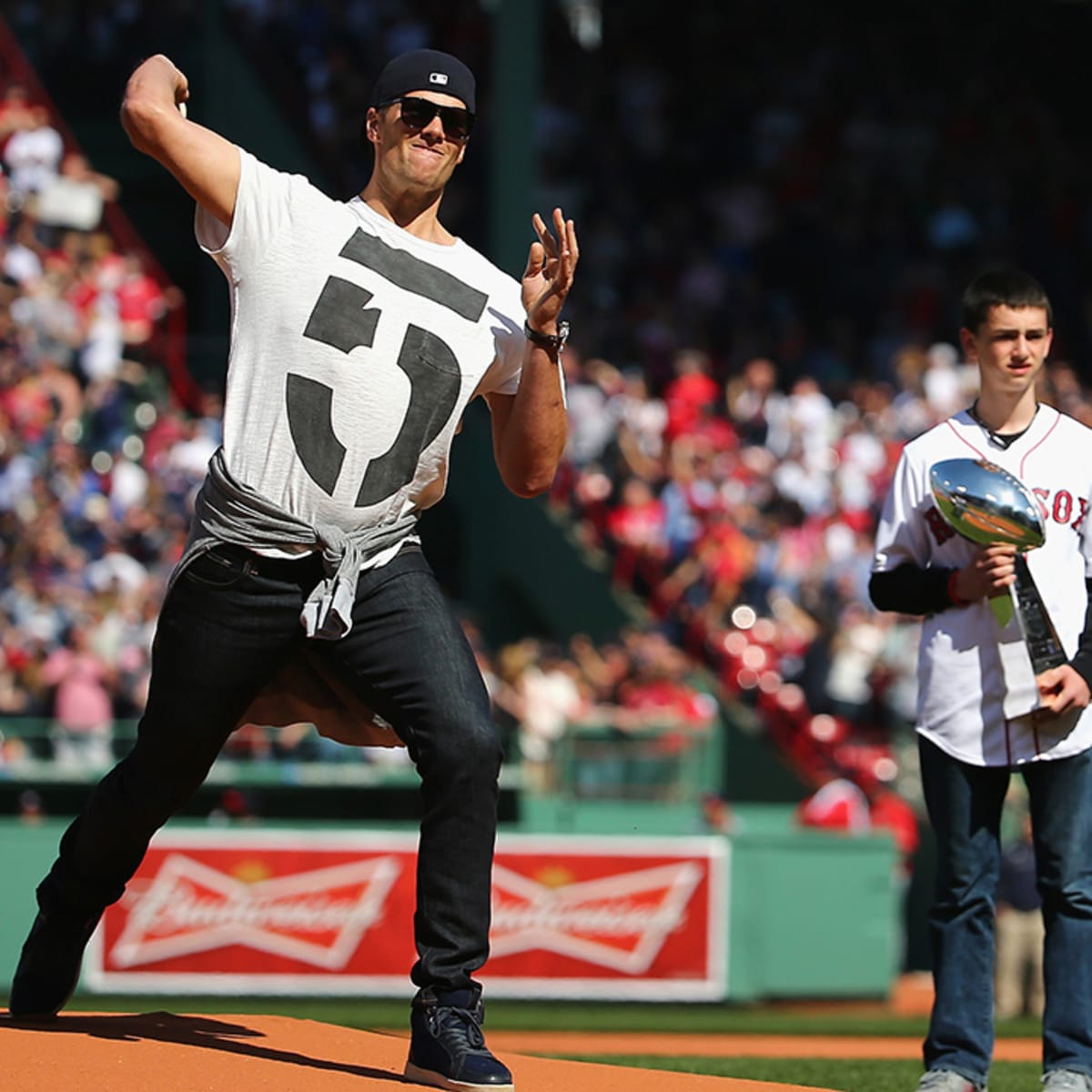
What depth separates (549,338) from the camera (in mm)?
4938

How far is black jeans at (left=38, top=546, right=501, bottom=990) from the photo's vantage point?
489cm

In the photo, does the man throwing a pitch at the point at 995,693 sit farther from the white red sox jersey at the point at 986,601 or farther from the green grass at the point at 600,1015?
the green grass at the point at 600,1015

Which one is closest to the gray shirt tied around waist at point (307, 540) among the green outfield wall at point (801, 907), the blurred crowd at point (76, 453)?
the blurred crowd at point (76, 453)

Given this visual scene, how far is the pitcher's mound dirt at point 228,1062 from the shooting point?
467cm

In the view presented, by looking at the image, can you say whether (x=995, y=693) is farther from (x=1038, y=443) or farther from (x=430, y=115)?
(x=430, y=115)

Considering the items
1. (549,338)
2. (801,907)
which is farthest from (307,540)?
(801,907)

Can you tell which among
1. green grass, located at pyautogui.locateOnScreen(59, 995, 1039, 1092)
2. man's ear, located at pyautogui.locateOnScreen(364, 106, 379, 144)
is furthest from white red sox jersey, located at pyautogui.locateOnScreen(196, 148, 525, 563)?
green grass, located at pyautogui.locateOnScreen(59, 995, 1039, 1092)

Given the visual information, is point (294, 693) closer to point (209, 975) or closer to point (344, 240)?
point (344, 240)

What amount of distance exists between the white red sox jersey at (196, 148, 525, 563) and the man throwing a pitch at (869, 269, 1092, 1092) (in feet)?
4.72

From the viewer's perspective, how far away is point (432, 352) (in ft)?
16.3

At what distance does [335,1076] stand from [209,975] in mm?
8714

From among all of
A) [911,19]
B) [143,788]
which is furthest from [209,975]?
[911,19]

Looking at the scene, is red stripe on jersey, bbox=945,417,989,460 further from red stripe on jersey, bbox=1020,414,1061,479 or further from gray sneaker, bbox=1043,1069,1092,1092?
gray sneaker, bbox=1043,1069,1092,1092

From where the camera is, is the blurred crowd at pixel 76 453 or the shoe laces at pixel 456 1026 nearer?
the shoe laces at pixel 456 1026
